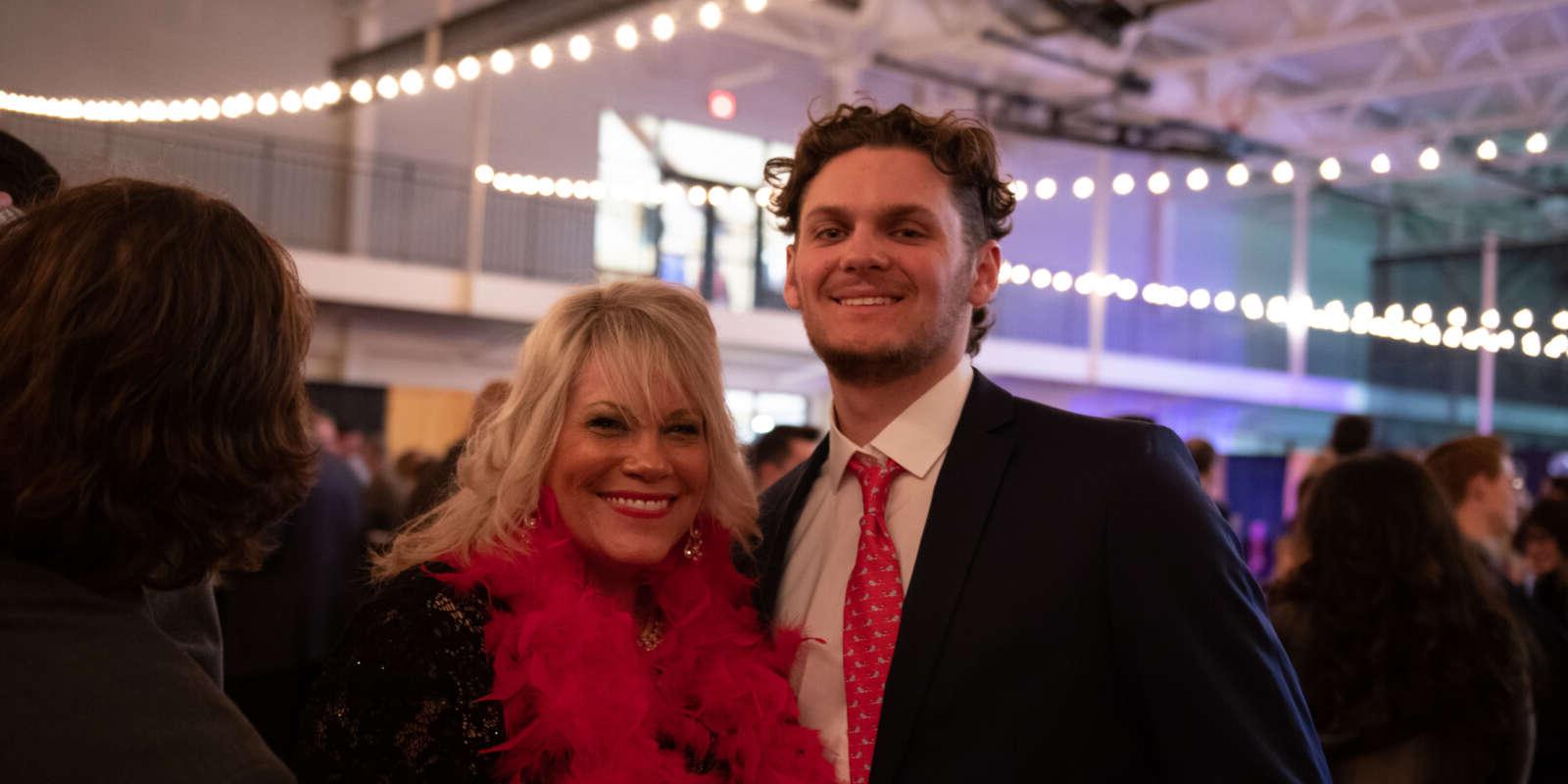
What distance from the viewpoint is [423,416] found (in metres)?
12.2

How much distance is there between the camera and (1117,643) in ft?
4.94

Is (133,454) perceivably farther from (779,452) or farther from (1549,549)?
(779,452)

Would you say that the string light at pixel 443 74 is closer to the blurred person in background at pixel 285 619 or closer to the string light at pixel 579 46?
the string light at pixel 579 46

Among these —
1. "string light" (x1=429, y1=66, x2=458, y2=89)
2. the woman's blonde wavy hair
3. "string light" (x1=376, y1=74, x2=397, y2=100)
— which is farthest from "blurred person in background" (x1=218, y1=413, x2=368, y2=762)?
"string light" (x1=429, y1=66, x2=458, y2=89)

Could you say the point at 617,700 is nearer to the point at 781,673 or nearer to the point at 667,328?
the point at 781,673

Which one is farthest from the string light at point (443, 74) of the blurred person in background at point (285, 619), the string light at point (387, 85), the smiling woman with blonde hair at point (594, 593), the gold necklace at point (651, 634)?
the gold necklace at point (651, 634)

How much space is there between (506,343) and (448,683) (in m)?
Answer: 11.3

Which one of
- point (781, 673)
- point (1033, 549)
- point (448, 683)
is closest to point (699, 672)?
point (781, 673)

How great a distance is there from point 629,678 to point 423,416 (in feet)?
35.9

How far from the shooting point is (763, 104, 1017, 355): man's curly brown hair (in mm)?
1846

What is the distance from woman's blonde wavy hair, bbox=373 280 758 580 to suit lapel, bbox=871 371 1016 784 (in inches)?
14.2

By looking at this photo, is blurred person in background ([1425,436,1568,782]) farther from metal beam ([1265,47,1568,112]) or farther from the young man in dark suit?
metal beam ([1265,47,1568,112])

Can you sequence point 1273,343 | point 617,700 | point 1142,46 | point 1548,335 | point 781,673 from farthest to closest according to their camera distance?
point 1273,343 → point 1142,46 → point 1548,335 → point 781,673 → point 617,700

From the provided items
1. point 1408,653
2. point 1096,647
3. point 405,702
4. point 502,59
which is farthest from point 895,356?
point 502,59
